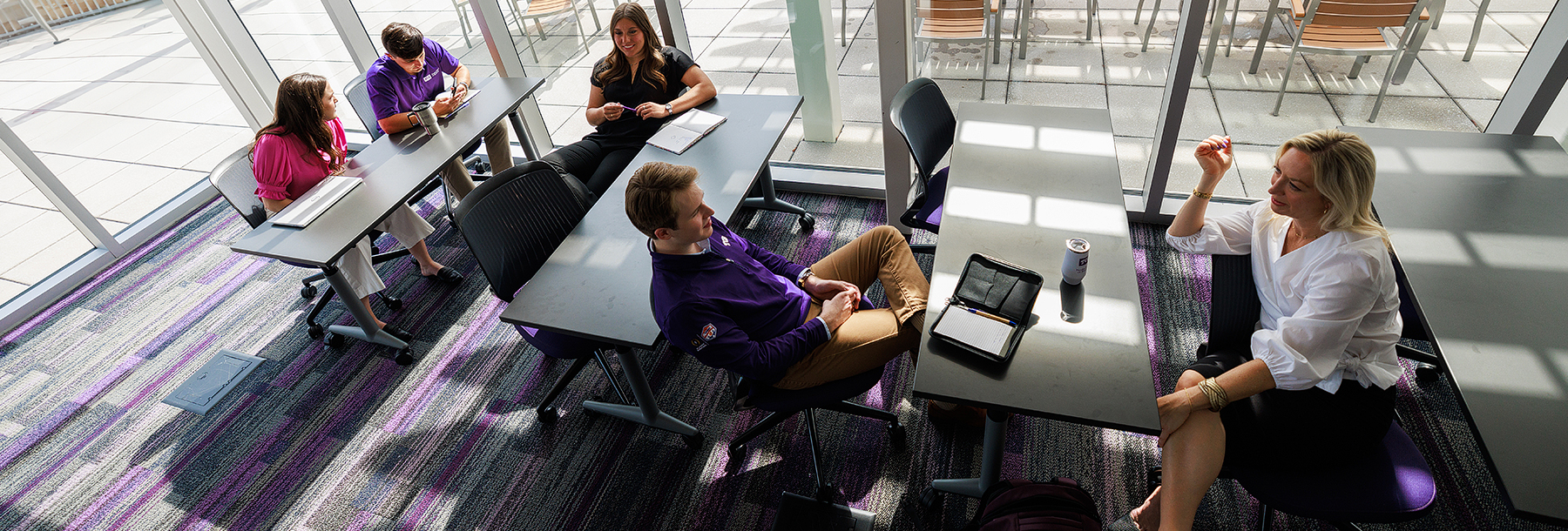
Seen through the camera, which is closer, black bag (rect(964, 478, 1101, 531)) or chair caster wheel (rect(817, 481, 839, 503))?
black bag (rect(964, 478, 1101, 531))

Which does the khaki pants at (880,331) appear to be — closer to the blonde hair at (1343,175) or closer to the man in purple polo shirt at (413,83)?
the blonde hair at (1343,175)

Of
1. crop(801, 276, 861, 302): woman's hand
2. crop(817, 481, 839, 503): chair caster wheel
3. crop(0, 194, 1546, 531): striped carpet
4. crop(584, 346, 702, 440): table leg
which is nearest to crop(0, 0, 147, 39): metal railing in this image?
crop(0, 194, 1546, 531): striped carpet

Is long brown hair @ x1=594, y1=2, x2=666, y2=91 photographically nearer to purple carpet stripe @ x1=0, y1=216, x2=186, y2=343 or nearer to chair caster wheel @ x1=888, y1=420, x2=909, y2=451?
chair caster wheel @ x1=888, y1=420, x2=909, y2=451

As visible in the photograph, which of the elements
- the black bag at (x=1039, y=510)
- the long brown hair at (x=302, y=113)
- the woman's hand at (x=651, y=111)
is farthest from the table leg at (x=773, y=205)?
the black bag at (x=1039, y=510)

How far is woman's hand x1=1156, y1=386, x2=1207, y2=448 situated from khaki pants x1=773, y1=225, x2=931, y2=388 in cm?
75

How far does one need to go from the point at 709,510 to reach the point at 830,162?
7.70ft

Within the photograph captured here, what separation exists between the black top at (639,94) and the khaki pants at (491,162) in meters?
0.81

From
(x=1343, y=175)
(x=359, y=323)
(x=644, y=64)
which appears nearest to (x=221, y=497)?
(x=359, y=323)

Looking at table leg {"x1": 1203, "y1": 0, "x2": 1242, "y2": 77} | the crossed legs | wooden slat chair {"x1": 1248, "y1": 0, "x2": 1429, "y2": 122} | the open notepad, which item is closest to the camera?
the crossed legs

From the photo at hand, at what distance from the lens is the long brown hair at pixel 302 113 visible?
10.4 feet

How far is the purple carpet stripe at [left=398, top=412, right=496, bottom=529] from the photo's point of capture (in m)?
2.75

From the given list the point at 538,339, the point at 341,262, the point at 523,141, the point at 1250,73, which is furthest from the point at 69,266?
the point at 1250,73

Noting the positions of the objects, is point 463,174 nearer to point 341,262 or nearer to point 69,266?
point 341,262

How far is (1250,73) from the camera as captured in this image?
3.38 meters
